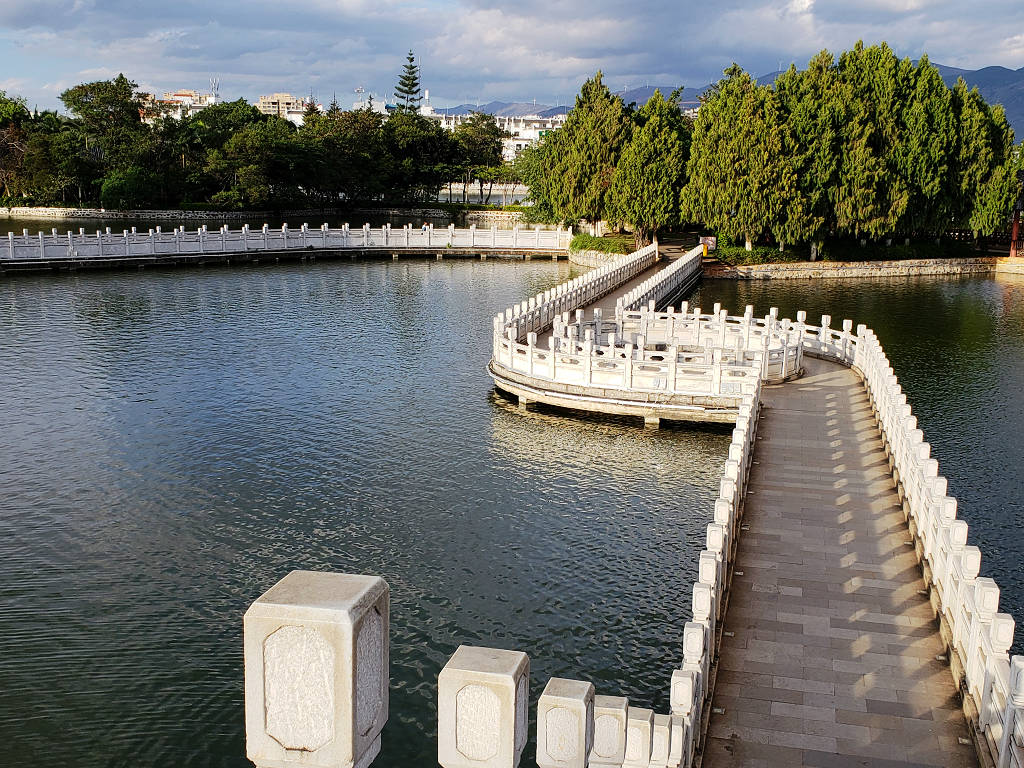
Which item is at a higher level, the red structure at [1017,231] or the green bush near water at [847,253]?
the red structure at [1017,231]

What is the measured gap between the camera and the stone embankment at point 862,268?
53000 millimetres

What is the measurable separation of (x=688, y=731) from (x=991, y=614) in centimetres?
307

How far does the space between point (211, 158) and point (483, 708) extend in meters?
72.4

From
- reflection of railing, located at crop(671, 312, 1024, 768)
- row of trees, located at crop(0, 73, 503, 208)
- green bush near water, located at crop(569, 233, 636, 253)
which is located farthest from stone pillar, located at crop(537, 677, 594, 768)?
row of trees, located at crop(0, 73, 503, 208)

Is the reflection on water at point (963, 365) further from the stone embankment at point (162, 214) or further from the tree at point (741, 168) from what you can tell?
the stone embankment at point (162, 214)

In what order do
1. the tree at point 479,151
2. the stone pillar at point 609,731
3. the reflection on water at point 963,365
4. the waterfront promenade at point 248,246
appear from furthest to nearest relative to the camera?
the tree at point 479,151, the waterfront promenade at point 248,246, the reflection on water at point 963,365, the stone pillar at point 609,731

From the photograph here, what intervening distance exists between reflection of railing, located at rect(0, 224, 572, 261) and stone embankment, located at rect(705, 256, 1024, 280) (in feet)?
40.4

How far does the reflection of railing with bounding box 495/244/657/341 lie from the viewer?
2636cm

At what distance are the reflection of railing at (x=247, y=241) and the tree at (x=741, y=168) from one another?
10575 mm

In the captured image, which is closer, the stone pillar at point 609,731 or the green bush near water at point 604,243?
the stone pillar at point 609,731

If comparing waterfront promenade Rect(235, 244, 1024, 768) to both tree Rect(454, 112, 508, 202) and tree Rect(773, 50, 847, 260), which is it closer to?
tree Rect(773, 50, 847, 260)

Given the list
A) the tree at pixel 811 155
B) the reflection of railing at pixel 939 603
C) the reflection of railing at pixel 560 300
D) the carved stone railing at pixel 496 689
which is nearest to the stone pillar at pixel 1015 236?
the tree at pixel 811 155

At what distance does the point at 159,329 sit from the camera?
32.9 m

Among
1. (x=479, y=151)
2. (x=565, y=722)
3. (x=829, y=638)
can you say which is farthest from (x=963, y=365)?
(x=479, y=151)
